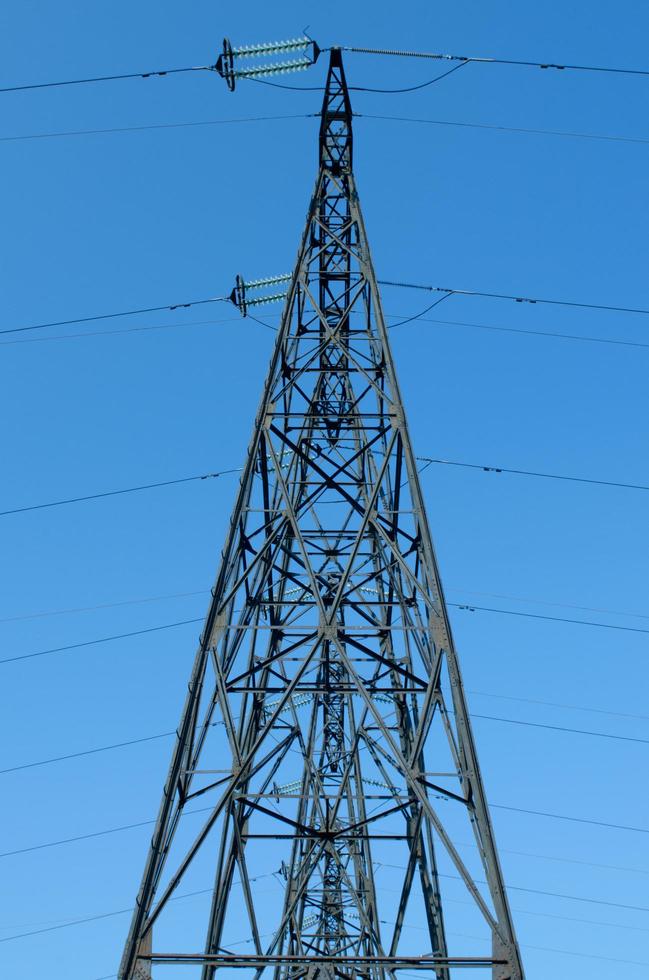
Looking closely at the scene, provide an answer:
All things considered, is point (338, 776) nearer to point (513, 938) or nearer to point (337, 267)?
point (337, 267)

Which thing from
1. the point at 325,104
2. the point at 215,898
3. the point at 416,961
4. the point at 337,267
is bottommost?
the point at 416,961

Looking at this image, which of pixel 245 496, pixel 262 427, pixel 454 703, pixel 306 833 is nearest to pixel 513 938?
pixel 454 703

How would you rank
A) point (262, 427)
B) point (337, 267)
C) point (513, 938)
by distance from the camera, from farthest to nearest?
point (337, 267) < point (262, 427) < point (513, 938)

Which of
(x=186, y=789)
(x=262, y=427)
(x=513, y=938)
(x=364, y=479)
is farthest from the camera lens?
(x=364, y=479)

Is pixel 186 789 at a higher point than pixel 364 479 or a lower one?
lower

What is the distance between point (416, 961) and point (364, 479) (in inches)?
331

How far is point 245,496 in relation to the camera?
13.5 meters

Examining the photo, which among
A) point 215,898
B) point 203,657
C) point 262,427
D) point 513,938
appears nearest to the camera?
point 513,938

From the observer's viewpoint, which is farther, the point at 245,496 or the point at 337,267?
the point at 337,267

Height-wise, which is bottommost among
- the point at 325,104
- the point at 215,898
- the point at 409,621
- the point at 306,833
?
the point at 215,898

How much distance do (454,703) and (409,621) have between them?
2.52m

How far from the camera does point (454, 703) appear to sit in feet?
35.4

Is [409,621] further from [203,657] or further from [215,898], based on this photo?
[215,898]

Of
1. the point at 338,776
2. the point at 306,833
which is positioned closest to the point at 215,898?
the point at 306,833
